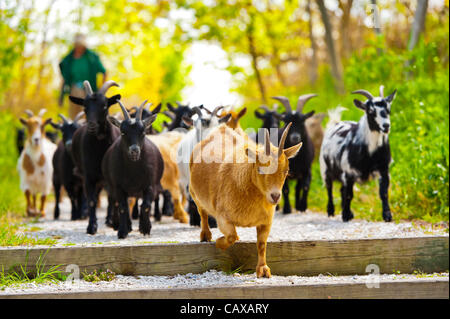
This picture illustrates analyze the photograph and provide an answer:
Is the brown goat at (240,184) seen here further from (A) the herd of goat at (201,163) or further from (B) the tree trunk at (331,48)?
(B) the tree trunk at (331,48)

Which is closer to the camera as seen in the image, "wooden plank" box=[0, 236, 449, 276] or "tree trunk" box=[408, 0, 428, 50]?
"wooden plank" box=[0, 236, 449, 276]

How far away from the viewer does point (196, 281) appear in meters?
5.18

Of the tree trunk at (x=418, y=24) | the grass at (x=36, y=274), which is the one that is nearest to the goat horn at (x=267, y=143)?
the grass at (x=36, y=274)

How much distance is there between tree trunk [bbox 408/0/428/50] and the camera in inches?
476

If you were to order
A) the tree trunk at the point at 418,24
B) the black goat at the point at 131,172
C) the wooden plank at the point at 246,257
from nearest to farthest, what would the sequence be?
the wooden plank at the point at 246,257, the black goat at the point at 131,172, the tree trunk at the point at 418,24

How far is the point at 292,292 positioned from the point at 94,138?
391cm

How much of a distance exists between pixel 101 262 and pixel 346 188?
3.86 m

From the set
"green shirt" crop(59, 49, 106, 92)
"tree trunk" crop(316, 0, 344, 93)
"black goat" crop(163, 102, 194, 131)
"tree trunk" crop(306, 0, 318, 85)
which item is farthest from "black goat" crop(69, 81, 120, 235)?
"tree trunk" crop(306, 0, 318, 85)

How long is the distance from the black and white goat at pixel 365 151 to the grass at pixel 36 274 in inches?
160

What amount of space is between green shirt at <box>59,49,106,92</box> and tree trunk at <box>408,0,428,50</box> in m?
5.99

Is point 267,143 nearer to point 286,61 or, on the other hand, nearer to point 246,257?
point 246,257

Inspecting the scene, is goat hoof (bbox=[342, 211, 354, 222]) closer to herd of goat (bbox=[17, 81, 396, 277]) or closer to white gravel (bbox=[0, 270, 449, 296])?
herd of goat (bbox=[17, 81, 396, 277])

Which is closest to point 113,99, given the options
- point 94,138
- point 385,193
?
point 94,138

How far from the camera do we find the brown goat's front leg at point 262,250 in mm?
5184
